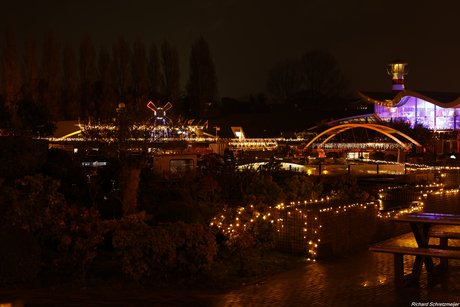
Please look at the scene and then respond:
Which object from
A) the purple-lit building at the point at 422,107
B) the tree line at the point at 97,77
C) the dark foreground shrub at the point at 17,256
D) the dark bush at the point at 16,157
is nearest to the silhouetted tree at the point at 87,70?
the tree line at the point at 97,77

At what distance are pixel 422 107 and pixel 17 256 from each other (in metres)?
54.4

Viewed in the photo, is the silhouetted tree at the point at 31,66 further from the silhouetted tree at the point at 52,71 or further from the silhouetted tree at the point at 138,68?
the silhouetted tree at the point at 138,68

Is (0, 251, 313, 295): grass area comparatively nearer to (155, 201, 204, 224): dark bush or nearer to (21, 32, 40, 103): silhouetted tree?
(155, 201, 204, 224): dark bush

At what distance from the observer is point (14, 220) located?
7.38m

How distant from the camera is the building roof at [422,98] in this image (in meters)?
48.6

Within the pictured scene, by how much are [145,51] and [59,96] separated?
13285 millimetres

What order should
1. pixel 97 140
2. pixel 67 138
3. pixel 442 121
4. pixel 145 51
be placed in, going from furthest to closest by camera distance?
pixel 145 51
pixel 442 121
pixel 67 138
pixel 97 140

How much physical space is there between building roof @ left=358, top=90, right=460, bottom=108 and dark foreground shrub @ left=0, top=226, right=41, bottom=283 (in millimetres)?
48240

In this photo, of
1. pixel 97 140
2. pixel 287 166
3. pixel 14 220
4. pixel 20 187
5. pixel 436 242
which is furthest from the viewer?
pixel 287 166

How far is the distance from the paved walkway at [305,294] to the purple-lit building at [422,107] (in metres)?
45.8

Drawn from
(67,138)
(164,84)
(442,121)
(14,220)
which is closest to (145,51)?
(164,84)

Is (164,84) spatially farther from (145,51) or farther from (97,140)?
(97,140)

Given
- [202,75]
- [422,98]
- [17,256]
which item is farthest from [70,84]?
[17,256]

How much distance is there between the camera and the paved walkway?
5793 millimetres
